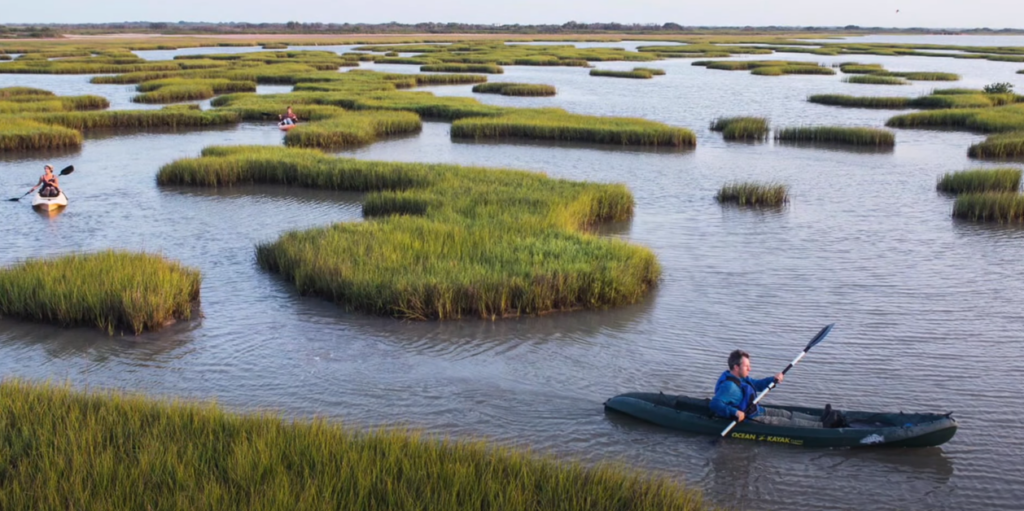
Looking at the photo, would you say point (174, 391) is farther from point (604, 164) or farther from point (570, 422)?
point (604, 164)

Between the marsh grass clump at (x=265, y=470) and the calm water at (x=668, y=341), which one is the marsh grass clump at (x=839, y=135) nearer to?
the calm water at (x=668, y=341)

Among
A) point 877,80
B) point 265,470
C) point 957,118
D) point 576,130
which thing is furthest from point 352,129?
point 877,80

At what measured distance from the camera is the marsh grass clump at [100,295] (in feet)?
41.8

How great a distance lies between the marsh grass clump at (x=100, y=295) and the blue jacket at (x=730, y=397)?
767 cm

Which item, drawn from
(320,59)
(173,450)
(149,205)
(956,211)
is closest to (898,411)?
(173,450)

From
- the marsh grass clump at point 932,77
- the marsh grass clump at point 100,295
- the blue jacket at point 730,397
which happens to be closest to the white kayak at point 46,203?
the marsh grass clump at point 100,295

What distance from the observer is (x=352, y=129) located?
32469 millimetres

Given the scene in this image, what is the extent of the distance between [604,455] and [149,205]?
53.3 feet

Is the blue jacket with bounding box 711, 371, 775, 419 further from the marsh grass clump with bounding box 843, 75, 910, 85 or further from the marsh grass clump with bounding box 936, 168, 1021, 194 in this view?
the marsh grass clump with bounding box 843, 75, 910, 85

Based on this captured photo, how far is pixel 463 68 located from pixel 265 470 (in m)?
62.0

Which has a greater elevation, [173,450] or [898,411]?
[173,450]

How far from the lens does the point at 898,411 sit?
34.1 ft

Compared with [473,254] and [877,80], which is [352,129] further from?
[877,80]

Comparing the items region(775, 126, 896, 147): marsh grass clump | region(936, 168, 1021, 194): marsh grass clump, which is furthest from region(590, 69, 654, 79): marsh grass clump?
region(936, 168, 1021, 194): marsh grass clump
